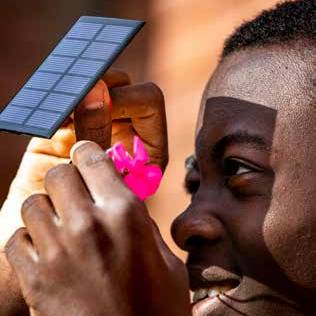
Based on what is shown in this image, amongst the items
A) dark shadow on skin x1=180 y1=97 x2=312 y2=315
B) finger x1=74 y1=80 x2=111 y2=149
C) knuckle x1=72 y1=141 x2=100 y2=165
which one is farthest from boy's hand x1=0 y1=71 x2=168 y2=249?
knuckle x1=72 y1=141 x2=100 y2=165

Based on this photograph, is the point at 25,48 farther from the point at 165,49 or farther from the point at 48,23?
the point at 165,49

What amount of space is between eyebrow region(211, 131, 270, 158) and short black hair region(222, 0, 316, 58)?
0.98ft

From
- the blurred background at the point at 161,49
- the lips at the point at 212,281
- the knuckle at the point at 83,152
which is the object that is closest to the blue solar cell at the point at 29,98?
the knuckle at the point at 83,152

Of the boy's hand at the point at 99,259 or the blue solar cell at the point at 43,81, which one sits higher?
the blue solar cell at the point at 43,81

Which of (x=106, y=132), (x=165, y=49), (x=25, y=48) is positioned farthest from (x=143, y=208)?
(x=25, y=48)

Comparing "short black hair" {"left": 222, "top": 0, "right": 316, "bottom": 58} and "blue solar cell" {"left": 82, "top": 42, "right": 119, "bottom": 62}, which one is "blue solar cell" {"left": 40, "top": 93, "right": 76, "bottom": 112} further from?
"short black hair" {"left": 222, "top": 0, "right": 316, "bottom": 58}

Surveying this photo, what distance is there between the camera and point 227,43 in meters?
→ 3.55

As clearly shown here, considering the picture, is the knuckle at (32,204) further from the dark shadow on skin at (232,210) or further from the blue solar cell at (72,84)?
the dark shadow on skin at (232,210)

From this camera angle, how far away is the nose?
3.15 m

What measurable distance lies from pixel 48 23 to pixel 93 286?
4.93 m

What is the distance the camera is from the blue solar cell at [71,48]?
3074 millimetres

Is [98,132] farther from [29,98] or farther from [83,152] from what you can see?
[83,152]

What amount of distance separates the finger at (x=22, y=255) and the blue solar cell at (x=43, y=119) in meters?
0.25

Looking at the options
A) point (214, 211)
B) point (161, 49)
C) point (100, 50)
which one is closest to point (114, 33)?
point (100, 50)
